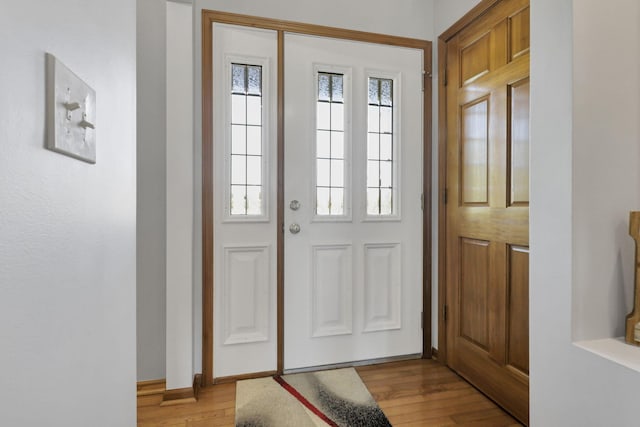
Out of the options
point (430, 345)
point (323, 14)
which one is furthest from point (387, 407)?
point (323, 14)

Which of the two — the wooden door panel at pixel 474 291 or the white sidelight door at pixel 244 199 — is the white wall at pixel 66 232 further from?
the wooden door panel at pixel 474 291

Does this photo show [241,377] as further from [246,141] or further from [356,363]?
→ [246,141]

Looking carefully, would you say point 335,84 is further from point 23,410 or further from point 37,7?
point 23,410

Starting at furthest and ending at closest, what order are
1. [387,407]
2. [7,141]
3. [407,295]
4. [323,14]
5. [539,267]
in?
[407,295]
[323,14]
[387,407]
[539,267]
[7,141]

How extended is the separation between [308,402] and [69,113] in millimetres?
1677

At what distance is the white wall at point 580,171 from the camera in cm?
105

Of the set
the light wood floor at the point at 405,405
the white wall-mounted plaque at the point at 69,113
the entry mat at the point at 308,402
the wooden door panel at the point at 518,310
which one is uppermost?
the white wall-mounted plaque at the point at 69,113

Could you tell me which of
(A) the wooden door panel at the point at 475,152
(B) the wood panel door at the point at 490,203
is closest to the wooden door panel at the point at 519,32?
(B) the wood panel door at the point at 490,203

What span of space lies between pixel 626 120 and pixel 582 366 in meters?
0.78

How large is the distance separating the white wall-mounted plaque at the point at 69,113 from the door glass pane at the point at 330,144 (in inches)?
60.9

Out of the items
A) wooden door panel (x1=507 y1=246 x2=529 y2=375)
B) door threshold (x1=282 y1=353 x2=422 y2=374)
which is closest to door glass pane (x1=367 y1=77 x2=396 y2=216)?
wooden door panel (x1=507 y1=246 x2=529 y2=375)

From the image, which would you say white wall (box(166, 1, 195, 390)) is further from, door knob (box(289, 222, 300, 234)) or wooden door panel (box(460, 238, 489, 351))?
wooden door panel (box(460, 238, 489, 351))

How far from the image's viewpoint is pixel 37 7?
425 mm

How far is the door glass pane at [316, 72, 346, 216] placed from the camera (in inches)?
82.0
